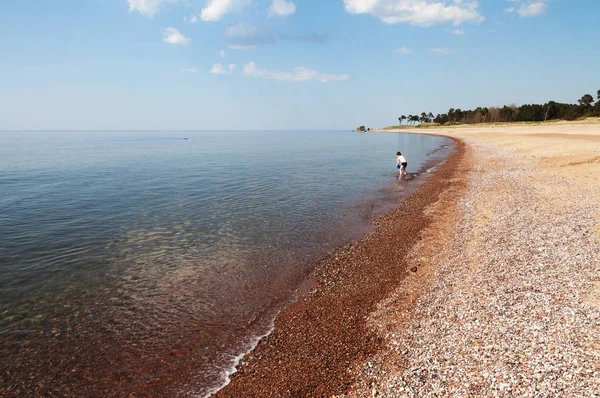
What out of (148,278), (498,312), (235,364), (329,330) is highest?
(498,312)

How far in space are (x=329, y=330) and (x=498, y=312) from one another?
4857mm

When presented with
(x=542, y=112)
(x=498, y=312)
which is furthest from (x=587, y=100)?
(x=498, y=312)

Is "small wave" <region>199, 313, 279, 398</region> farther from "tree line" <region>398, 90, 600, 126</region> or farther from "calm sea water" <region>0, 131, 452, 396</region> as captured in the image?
Result: "tree line" <region>398, 90, 600, 126</region>

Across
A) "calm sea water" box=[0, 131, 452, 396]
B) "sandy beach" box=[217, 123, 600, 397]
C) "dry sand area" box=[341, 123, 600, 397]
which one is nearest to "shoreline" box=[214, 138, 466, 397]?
"sandy beach" box=[217, 123, 600, 397]

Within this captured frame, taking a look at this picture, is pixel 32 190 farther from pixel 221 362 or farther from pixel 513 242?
pixel 513 242

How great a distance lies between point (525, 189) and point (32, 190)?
1777 inches

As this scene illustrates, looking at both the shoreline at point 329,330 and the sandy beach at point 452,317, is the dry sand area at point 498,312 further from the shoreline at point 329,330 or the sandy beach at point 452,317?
the shoreline at point 329,330

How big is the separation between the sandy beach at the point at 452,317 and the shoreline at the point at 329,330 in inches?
1.6

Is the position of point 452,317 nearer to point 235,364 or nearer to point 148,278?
point 235,364

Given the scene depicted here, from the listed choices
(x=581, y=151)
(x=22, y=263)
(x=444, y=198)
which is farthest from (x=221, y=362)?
(x=581, y=151)

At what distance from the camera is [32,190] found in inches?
1251

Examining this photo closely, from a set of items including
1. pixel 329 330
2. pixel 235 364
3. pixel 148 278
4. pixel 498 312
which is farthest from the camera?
pixel 148 278

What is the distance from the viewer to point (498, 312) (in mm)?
8828

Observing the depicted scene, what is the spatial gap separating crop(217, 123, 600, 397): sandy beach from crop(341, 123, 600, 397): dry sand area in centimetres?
3
